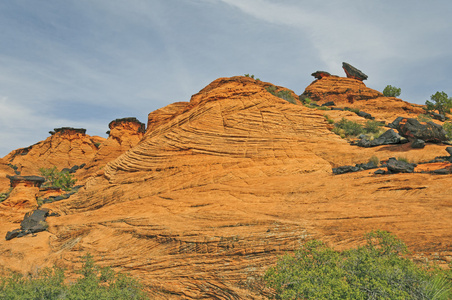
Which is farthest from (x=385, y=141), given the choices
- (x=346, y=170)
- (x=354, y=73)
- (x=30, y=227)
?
(x=354, y=73)

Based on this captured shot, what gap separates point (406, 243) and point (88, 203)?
62.2ft

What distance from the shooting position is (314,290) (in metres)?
7.22

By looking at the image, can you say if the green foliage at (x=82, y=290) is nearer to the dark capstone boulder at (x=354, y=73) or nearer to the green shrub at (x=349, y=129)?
the green shrub at (x=349, y=129)

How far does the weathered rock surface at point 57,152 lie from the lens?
176 ft

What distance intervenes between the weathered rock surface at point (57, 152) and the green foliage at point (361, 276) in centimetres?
5361

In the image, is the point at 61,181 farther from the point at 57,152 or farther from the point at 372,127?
the point at 372,127

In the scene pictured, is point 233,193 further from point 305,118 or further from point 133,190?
point 305,118

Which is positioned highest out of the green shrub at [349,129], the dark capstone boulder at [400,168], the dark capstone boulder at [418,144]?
the green shrub at [349,129]

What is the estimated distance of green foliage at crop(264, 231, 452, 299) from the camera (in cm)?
693

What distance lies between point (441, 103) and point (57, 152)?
201 ft

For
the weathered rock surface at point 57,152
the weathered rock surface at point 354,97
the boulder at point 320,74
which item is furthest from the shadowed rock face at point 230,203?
the boulder at point 320,74

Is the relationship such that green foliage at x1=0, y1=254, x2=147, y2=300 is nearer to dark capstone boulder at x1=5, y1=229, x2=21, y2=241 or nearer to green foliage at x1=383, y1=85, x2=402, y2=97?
dark capstone boulder at x1=5, y1=229, x2=21, y2=241

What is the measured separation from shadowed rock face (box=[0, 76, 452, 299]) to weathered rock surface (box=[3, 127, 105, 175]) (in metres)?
32.0

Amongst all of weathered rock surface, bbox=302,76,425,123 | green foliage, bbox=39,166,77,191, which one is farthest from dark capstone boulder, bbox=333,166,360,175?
green foliage, bbox=39,166,77,191
